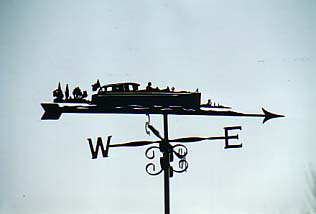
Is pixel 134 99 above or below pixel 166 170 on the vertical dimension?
above

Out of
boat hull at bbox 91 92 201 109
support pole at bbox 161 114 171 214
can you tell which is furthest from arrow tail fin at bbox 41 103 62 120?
support pole at bbox 161 114 171 214

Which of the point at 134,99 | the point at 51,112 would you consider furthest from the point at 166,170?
the point at 51,112

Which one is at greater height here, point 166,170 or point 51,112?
point 51,112

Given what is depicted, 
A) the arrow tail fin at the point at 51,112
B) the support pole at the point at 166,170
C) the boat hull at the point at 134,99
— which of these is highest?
the boat hull at the point at 134,99

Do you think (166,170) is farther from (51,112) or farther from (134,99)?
(51,112)

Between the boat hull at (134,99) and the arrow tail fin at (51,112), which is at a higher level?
the boat hull at (134,99)

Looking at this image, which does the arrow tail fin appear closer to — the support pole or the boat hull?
the boat hull

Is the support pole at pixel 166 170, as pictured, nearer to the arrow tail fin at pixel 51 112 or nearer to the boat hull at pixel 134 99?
the boat hull at pixel 134 99

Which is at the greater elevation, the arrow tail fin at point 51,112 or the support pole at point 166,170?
the arrow tail fin at point 51,112

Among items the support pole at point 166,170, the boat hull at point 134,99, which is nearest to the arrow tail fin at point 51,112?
the boat hull at point 134,99

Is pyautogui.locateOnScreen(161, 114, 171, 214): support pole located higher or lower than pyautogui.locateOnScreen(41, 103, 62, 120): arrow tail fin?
lower
